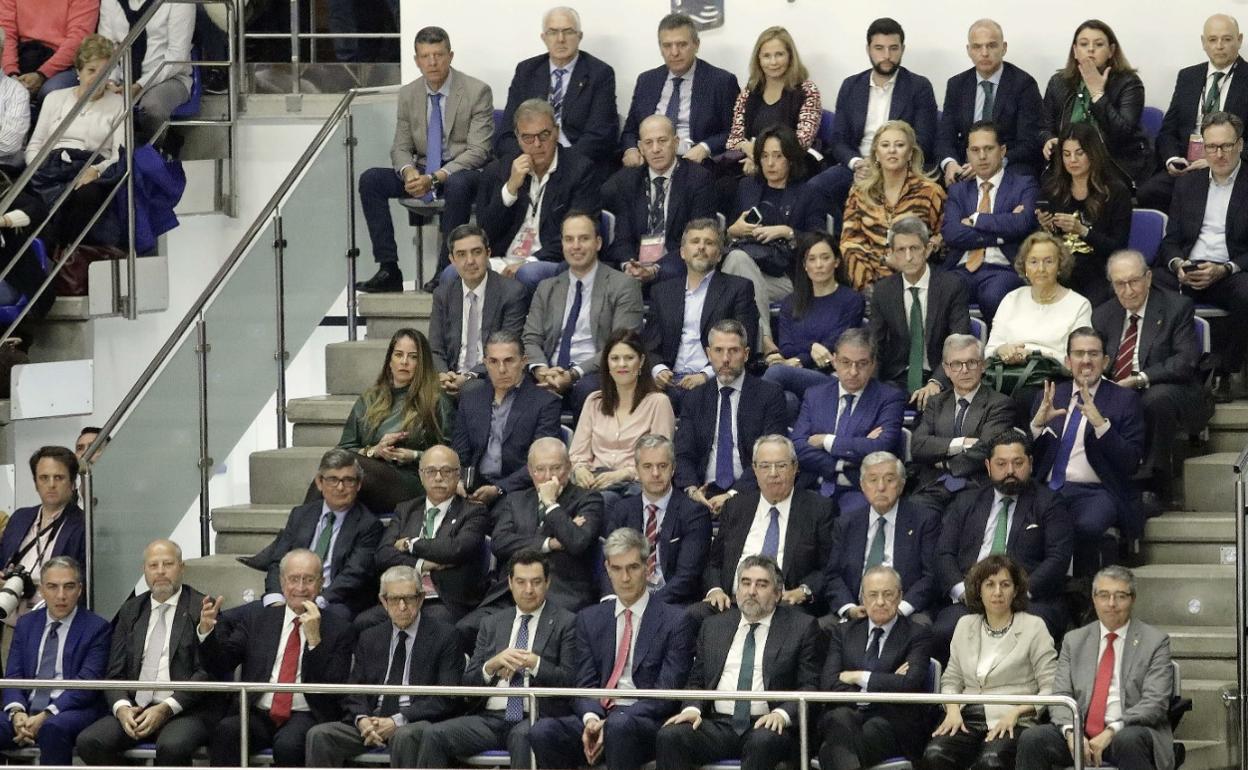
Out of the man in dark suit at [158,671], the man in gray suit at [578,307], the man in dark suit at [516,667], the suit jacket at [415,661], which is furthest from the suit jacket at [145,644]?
the man in gray suit at [578,307]

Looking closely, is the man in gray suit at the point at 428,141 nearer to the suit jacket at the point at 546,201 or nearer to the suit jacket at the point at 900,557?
the suit jacket at the point at 546,201

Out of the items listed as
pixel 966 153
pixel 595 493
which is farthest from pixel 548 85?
pixel 595 493

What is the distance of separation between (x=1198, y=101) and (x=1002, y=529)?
2.74 meters

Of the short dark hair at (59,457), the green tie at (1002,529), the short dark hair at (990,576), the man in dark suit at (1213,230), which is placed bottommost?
the short dark hair at (990,576)

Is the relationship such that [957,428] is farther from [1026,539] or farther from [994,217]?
[994,217]

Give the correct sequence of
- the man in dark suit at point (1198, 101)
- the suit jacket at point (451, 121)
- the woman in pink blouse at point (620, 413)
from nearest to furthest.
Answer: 1. the woman in pink blouse at point (620, 413)
2. the man in dark suit at point (1198, 101)
3. the suit jacket at point (451, 121)

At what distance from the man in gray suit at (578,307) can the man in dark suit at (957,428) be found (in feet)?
5.02

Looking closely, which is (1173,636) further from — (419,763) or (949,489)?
(419,763)

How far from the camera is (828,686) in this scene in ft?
29.2

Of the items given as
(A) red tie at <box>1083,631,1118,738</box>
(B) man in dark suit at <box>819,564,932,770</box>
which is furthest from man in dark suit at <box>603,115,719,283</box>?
(A) red tie at <box>1083,631,1118,738</box>

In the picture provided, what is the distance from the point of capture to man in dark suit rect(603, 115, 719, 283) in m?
11.0

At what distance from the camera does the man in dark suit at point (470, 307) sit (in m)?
10.7

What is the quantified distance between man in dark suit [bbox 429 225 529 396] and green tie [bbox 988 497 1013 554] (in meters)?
2.50

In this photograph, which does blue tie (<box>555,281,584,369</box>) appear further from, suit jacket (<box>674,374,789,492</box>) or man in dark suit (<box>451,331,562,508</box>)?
suit jacket (<box>674,374,789,492</box>)
